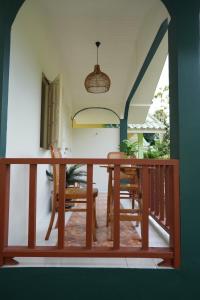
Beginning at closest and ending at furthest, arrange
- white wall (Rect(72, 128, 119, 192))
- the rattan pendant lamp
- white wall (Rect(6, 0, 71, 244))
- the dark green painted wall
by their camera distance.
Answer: the dark green painted wall < white wall (Rect(6, 0, 71, 244)) < the rattan pendant lamp < white wall (Rect(72, 128, 119, 192))

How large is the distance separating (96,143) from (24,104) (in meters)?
5.56

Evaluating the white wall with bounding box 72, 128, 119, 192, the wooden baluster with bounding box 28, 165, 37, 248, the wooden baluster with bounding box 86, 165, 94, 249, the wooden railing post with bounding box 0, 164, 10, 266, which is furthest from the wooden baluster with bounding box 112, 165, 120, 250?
the white wall with bounding box 72, 128, 119, 192

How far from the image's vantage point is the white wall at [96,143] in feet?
26.6

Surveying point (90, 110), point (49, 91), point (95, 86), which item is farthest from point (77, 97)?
point (49, 91)

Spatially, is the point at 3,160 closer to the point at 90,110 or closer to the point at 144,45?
the point at 144,45

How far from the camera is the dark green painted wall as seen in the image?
1929 mm

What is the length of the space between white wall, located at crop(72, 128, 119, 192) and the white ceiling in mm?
2499

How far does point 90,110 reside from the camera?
27.5 feet

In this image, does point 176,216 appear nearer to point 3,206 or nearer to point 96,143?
point 3,206

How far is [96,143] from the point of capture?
8.23m

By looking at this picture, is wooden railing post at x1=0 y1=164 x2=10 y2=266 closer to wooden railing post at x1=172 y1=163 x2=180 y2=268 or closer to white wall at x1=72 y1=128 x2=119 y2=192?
wooden railing post at x1=172 y1=163 x2=180 y2=268

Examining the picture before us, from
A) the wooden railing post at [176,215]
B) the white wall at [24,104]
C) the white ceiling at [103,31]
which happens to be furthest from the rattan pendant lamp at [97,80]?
the wooden railing post at [176,215]

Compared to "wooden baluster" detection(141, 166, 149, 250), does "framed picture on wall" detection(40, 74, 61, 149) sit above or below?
above

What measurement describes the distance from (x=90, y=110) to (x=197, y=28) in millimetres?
6403
